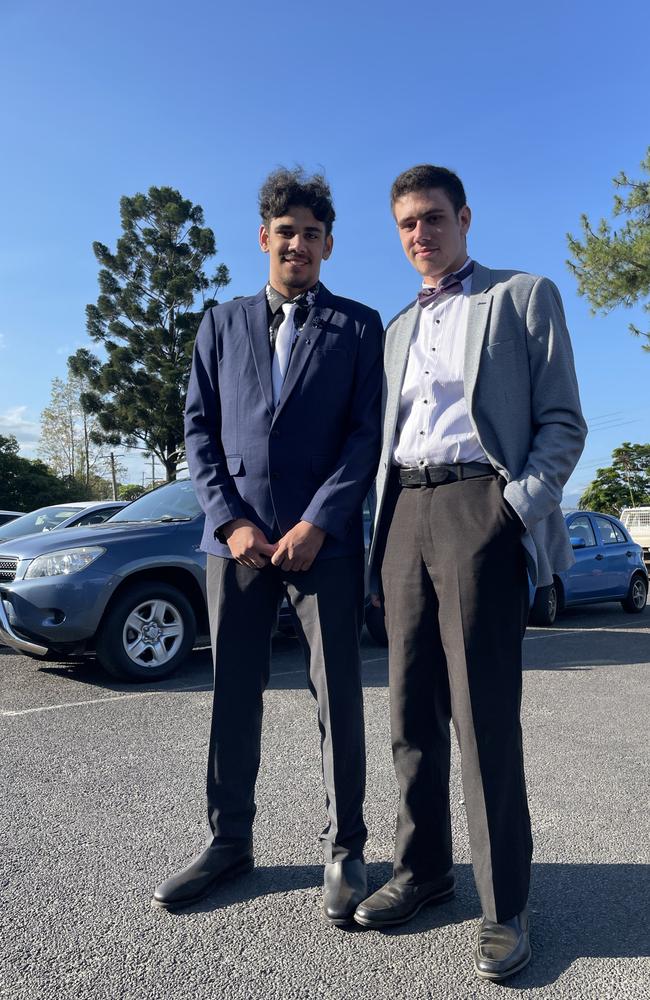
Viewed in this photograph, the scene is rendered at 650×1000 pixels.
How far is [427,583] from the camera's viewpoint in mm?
2529

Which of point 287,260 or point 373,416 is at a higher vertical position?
point 287,260

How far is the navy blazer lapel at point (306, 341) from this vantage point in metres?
2.78

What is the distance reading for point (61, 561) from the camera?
20.0ft

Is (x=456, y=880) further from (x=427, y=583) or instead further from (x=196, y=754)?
(x=196, y=754)

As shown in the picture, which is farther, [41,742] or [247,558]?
[41,742]

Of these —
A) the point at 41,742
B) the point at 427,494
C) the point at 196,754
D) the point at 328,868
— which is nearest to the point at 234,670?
the point at 328,868

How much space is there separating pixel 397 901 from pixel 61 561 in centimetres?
428

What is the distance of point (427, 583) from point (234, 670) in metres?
0.72

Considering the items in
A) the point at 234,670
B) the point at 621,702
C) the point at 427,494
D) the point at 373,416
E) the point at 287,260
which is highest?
the point at 287,260

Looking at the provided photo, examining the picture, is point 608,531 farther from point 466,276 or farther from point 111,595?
point 466,276

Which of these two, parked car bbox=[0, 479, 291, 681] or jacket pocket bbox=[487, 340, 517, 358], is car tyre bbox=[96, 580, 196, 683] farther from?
jacket pocket bbox=[487, 340, 517, 358]

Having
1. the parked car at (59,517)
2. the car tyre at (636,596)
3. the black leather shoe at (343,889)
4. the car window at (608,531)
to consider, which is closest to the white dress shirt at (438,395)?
the black leather shoe at (343,889)

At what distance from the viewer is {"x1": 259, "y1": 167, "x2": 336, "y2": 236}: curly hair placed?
112 inches

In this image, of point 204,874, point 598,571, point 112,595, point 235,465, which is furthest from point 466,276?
point 598,571
